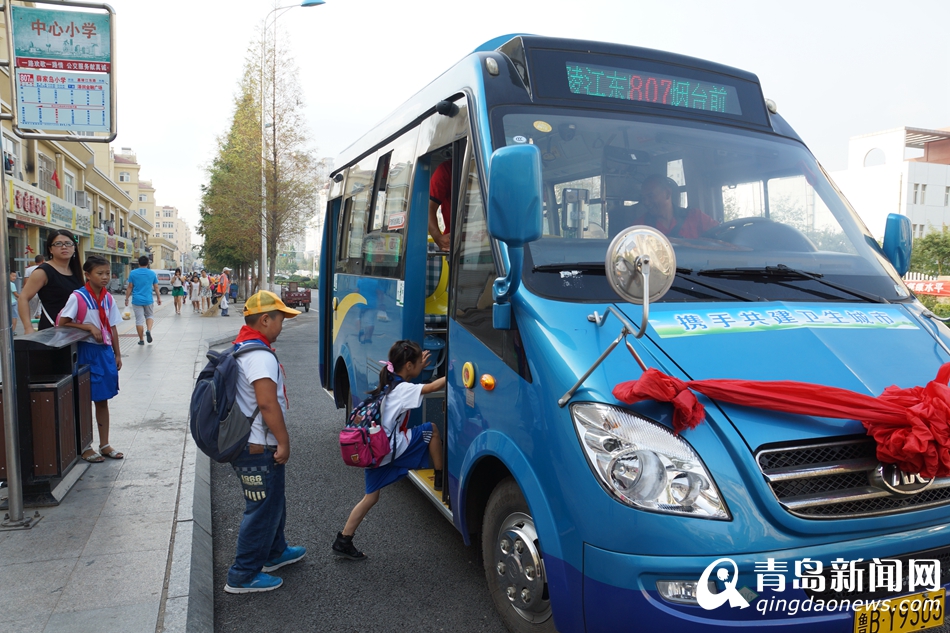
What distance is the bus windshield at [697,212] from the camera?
316 cm

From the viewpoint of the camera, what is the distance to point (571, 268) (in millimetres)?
3090

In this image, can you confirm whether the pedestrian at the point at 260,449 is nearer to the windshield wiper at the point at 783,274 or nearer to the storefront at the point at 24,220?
the windshield wiper at the point at 783,274

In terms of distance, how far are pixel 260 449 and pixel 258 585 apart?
81cm

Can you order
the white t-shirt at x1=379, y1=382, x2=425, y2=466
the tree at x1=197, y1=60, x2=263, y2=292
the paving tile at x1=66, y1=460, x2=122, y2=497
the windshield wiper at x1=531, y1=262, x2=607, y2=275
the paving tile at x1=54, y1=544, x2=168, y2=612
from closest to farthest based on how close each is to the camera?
the windshield wiper at x1=531, y1=262, x2=607, y2=275, the paving tile at x1=54, y1=544, x2=168, y2=612, the white t-shirt at x1=379, y1=382, x2=425, y2=466, the paving tile at x1=66, y1=460, x2=122, y2=497, the tree at x1=197, y1=60, x2=263, y2=292

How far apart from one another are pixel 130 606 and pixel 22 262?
28991mm

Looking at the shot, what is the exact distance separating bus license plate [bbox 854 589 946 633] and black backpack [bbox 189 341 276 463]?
9.28ft

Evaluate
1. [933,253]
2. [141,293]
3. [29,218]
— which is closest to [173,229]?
[29,218]

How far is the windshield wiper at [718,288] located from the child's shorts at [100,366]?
470 centimetres

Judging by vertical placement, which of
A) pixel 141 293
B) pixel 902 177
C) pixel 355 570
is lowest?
pixel 355 570

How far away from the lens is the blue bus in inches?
92.4

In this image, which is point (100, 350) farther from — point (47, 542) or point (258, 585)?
point (258, 585)

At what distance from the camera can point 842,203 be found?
3.87 metres

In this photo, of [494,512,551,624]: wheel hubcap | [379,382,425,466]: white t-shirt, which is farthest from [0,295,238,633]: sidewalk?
[494,512,551,624]: wheel hubcap

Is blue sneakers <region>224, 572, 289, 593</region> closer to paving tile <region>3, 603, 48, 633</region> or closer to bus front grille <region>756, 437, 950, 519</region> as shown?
paving tile <region>3, 603, 48, 633</region>
